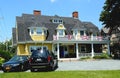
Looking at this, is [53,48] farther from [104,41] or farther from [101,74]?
[101,74]

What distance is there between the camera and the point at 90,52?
172ft

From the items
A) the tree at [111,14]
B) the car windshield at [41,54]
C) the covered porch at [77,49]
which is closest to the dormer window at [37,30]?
the covered porch at [77,49]

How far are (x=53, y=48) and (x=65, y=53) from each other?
8.57ft

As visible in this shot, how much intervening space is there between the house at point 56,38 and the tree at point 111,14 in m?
4.24

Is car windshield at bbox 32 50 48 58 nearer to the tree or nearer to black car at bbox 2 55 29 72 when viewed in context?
black car at bbox 2 55 29 72

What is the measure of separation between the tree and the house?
424 centimetres

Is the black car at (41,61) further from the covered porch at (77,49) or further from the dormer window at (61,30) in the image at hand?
the dormer window at (61,30)

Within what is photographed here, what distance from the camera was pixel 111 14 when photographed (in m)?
47.2

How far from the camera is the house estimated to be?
48969 mm

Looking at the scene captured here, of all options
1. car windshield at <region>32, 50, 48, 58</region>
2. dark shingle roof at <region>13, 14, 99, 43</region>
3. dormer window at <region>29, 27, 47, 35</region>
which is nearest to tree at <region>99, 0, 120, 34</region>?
dark shingle roof at <region>13, 14, 99, 43</region>

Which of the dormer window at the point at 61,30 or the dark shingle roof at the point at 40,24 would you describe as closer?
the dark shingle roof at the point at 40,24

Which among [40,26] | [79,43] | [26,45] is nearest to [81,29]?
[79,43]

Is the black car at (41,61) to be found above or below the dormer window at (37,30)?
below

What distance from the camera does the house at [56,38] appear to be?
1928 inches
